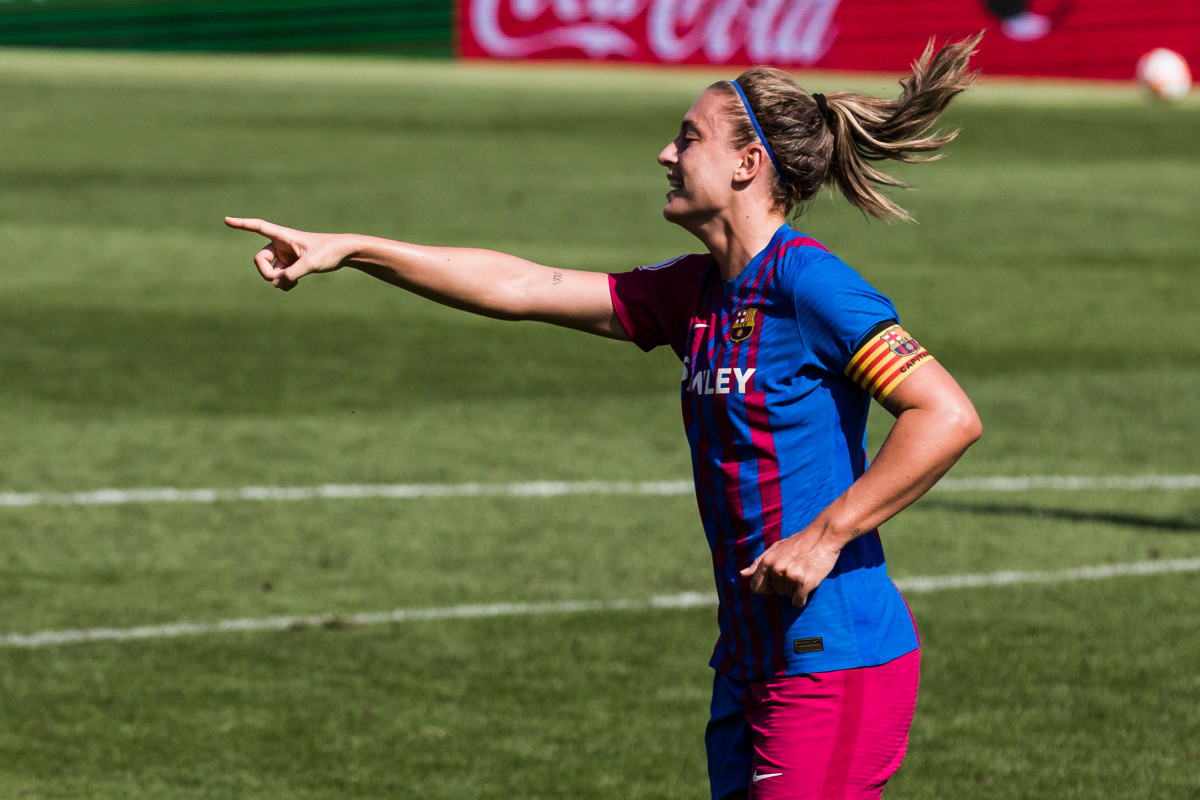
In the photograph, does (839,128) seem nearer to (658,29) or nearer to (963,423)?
(963,423)

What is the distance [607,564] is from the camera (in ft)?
28.5

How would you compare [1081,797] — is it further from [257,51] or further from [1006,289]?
[257,51]

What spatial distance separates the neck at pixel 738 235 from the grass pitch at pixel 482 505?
247 cm

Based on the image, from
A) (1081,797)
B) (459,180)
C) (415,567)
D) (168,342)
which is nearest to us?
(1081,797)

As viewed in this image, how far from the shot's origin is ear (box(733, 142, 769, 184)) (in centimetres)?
407

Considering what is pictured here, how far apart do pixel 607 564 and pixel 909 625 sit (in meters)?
4.61

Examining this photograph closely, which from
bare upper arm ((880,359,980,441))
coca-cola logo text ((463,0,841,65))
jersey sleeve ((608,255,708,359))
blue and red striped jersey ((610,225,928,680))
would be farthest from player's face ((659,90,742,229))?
coca-cola logo text ((463,0,841,65))

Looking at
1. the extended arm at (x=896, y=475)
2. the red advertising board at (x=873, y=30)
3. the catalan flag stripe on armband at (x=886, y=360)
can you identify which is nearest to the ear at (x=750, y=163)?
the catalan flag stripe on armband at (x=886, y=360)

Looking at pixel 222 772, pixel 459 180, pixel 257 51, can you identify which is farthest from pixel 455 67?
pixel 222 772

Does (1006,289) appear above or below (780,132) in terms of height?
below

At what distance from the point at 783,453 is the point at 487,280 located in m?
1.02

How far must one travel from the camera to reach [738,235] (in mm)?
4102

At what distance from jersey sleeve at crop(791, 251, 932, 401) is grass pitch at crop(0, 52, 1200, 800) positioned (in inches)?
102

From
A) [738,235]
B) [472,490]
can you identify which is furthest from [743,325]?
[472,490]
